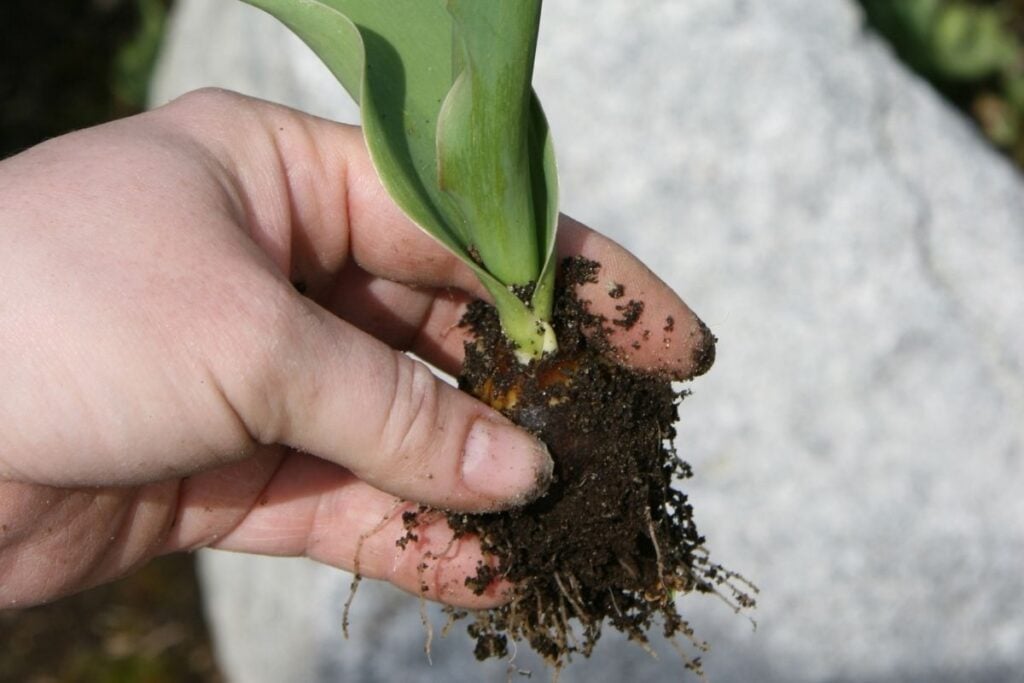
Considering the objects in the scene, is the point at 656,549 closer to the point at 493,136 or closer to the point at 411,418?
the point at 411,418

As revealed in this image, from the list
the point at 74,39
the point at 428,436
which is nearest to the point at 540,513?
the point at 428,436

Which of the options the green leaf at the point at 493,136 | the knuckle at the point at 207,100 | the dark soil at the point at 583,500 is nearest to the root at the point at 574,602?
the dark soil at the point at 583,500

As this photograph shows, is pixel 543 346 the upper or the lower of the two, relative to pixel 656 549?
upper

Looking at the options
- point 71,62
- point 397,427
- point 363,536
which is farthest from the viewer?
point 71,62

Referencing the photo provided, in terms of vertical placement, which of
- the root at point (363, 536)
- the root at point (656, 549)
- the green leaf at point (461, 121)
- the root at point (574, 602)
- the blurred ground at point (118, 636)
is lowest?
the blurred ground at point (118, 636)

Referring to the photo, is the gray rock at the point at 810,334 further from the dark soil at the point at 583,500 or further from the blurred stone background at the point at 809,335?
the dark soil at the point at 583,500

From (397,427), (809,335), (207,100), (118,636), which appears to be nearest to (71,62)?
(118,636)

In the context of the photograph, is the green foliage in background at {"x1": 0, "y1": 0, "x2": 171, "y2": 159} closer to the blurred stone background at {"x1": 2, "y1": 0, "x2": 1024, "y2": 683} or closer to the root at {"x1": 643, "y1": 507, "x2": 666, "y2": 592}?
the blurred stone background at {"x1": 2, "y1": 0, "x2": 1024, "y2": 683}

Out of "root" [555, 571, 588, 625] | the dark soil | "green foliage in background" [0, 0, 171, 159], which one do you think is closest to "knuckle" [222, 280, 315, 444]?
the dark soil
